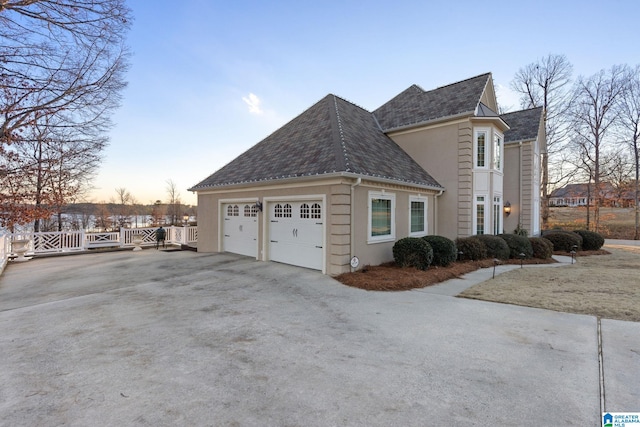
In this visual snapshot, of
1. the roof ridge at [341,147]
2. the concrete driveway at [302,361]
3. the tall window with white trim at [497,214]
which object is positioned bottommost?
the concrete driveway at [302,361]

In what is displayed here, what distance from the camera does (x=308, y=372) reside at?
3.14m

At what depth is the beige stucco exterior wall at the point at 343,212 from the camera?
7.94 m

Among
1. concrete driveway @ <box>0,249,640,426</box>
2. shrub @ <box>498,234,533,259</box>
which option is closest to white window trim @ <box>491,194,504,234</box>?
shrub @ <box>498,234,533,259</box>

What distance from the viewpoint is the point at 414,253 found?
848 centimetres

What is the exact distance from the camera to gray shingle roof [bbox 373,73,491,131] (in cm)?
1184

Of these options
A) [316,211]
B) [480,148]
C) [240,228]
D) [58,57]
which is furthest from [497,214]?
[58,57]

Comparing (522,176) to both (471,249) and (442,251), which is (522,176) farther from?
(442,251)

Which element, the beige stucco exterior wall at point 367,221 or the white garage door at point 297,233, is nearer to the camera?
the beige stucco exterior wall at point 367,221

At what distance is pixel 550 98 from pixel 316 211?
25.7 meters

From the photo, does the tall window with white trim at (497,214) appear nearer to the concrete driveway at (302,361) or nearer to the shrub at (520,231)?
the shrub at (520,231)

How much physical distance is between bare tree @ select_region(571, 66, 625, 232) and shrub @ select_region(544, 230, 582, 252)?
14594 millimetres

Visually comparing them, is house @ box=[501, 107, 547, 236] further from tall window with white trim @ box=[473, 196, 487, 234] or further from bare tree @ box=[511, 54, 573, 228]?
bare tree @ box=[511, 54, 573, 228]

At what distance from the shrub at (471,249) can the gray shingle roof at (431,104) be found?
Answer: 510cm

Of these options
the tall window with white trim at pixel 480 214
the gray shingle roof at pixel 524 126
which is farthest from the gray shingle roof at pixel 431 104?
the gray shingle roof at pixel 524 126
